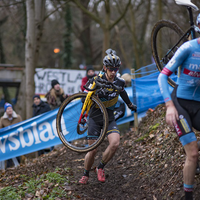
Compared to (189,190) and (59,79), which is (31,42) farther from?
(189,190)

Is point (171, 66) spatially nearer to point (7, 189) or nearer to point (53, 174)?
point (53, 174)

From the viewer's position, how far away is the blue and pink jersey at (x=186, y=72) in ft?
12.9

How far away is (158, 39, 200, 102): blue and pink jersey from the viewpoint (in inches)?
155

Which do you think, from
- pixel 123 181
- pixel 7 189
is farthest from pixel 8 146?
pixel 123 181

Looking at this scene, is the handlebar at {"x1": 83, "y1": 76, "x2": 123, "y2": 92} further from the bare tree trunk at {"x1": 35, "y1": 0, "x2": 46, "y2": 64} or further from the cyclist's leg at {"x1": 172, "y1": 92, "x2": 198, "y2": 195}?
the bare tree trunk at {"x1": 35, "y1": 0, "x2": 46, "y2": 64}

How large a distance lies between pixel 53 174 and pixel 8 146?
3.35 meters

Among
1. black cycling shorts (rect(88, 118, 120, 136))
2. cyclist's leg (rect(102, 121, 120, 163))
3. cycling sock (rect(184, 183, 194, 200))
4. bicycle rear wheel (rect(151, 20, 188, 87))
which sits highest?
bicycle rear wheel (rect(151, 20, 188, 87))

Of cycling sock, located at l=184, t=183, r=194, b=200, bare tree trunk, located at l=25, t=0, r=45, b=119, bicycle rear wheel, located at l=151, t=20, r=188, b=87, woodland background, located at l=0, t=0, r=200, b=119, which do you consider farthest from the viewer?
woodland background, located at l=0, t=0, r=200, b=119

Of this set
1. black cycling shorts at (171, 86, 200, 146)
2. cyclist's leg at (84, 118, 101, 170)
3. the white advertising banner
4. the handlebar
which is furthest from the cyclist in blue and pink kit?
the white advertising banner

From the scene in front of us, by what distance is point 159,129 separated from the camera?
25.7 ft

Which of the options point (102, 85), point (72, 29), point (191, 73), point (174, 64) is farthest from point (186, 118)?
point (72, 29)

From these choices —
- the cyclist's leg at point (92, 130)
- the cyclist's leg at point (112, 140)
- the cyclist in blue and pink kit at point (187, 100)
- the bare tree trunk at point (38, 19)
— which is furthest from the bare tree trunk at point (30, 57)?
the cyclist in blue and pink kit at point (187, 100)

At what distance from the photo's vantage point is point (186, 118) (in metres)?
3.98

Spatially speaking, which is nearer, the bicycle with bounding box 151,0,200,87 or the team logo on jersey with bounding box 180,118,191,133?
the team logo on jersey with bounding box 180,118,191,133
